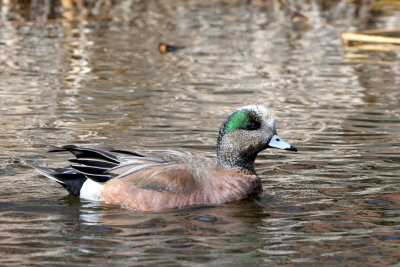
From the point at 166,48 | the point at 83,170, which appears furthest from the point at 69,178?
the point at 166,48

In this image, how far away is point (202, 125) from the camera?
9.15 meters

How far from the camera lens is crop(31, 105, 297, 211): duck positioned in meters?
6.35

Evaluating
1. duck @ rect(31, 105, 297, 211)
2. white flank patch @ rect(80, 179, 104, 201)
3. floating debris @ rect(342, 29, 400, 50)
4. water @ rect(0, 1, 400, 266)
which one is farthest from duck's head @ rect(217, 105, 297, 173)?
floating debris @ rect(342, 29, 400, 50)

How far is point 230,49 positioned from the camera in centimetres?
1431

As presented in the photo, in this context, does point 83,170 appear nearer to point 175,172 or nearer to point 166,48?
point 175,172

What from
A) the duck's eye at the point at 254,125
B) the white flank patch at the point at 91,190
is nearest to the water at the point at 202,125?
the white flank patch at the point at 91,190

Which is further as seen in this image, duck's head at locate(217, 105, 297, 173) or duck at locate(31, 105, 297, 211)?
duck's head at locate(217, 105, 297, 173)

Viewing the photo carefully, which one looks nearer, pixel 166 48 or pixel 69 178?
pixel 69 178

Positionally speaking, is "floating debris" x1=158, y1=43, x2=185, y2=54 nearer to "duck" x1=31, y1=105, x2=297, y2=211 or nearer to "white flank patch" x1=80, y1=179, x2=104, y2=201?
"duck" x1=31, y1=105, x2=297, y2=211

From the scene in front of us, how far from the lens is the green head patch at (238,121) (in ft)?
21.8

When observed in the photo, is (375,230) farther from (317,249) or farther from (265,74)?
(265,74)

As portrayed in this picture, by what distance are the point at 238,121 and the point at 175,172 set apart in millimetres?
672

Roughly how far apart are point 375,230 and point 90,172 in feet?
7.06

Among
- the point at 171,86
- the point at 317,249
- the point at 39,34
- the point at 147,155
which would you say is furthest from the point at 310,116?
the point at 39,34
